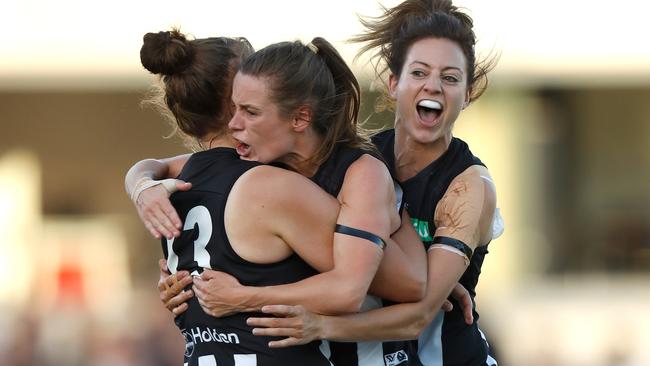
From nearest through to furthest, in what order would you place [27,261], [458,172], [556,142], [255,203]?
[255,203] → [458,172] → [27,261] → [556,142]

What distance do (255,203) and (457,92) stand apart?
2.85 feet

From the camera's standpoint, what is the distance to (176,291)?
3045mm

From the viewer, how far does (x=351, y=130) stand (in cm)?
304

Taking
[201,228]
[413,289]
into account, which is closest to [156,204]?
[201,228]

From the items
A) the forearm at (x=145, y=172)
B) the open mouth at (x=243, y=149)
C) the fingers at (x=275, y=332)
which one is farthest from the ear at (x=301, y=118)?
the forearm at (x=145, y=172)


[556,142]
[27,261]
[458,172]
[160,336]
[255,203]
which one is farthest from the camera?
[556,142]

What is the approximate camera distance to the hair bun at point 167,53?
3047mm

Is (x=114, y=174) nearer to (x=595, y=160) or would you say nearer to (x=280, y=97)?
(x=595, y=160)

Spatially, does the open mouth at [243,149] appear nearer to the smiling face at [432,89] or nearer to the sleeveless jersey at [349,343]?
the sleeveless jersey at [349,343]

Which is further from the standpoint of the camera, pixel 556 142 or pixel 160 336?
pixel 556 142

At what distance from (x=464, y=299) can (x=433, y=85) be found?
0.64 metres

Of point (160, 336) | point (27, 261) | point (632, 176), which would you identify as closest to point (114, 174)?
point (27, 261)

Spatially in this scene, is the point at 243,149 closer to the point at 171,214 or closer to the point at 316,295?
the point at 171,214

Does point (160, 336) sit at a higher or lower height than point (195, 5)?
lower
